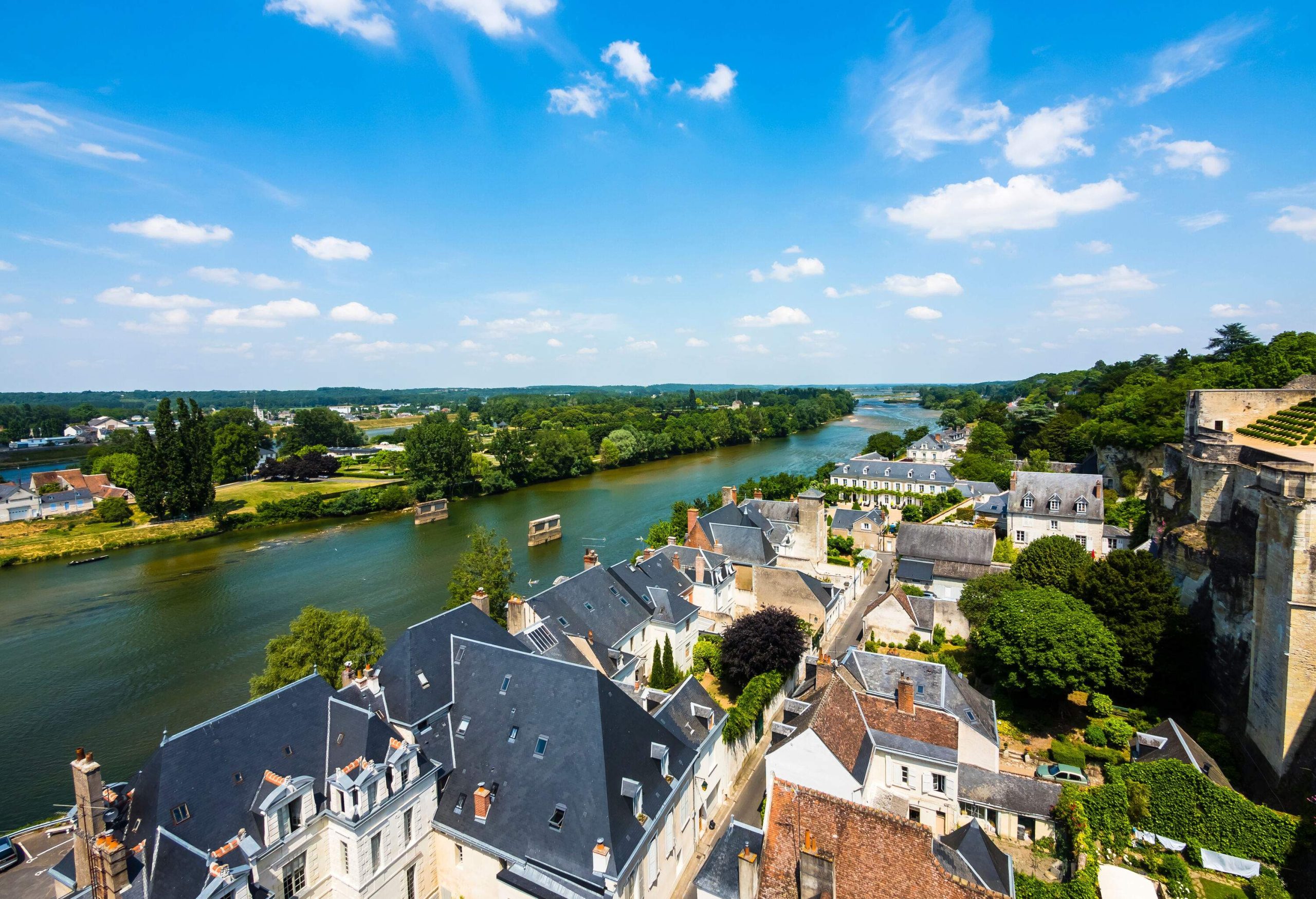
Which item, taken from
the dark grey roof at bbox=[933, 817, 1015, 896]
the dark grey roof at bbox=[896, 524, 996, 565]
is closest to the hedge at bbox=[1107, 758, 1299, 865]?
the dark grey roof at bbox=[933, 817, 1015, 896]

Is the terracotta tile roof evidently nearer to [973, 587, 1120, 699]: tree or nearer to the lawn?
[973, 587, 1120, 699]: tree

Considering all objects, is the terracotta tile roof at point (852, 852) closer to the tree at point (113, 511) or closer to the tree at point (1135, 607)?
the tree at point (1135, 607)

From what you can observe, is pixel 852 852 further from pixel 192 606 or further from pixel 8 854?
pixel 192 606

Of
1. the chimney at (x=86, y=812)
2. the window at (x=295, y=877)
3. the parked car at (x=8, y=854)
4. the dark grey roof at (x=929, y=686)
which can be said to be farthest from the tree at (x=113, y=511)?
the dark grey roof at (x=929, y=686)

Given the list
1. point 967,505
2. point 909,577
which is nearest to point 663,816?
point 909,577

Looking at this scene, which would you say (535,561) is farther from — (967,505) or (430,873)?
(967,505)

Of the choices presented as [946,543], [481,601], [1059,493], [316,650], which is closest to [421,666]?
[481,601]

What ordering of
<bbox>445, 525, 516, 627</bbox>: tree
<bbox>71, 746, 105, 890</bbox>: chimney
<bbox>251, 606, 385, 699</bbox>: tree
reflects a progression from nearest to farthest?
1. <bbox>71, 746, 105, 890</bbox>: chimney
2. <bbox>251, 606, 385, 699</bbox>: tree
3. <bbox>445, 525, 516, 627</bbox>: tree
